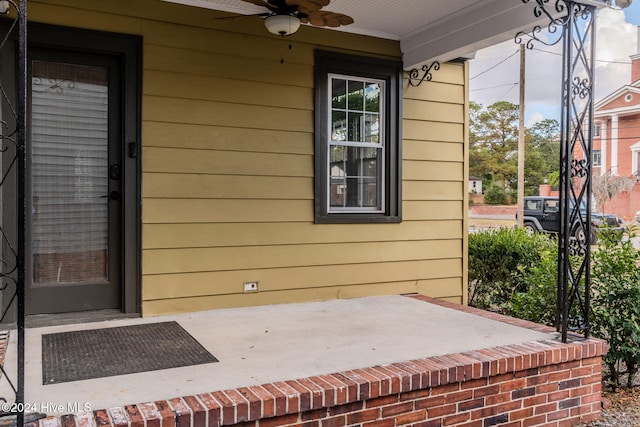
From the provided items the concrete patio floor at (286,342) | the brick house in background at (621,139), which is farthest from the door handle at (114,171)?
the brick house in background at (621,139)

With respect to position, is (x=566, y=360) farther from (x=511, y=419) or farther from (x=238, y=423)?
(x=238, y=423)

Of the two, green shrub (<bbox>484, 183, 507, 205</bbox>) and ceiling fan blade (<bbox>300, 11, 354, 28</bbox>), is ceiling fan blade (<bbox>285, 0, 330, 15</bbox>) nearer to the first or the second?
ceiling fan blade (<bbox>300, 11, 354, 28</bbox>)

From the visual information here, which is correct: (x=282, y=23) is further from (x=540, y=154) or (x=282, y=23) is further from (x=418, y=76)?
(x=540, y=154)

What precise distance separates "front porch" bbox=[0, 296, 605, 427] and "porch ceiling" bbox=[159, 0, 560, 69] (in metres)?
2.14

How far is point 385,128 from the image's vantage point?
15.4 feet

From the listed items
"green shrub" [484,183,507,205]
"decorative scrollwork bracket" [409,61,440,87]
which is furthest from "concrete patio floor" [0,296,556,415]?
"green shrub" [484,183,507,205]

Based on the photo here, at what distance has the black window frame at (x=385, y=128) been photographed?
14.3 feet

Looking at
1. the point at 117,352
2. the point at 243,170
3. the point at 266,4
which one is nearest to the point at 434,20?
the point at 266,4

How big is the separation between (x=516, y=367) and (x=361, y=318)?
4.02ft

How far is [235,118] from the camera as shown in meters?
4.02

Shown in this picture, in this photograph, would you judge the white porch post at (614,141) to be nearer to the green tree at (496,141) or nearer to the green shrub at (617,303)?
the green tree at (496,141)

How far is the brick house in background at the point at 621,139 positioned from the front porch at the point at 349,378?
22.0 m

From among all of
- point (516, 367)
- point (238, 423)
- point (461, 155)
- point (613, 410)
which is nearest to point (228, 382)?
point (238, 423)

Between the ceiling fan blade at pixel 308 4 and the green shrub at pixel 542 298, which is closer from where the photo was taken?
the ceiling fan blade at pixel 308 4
